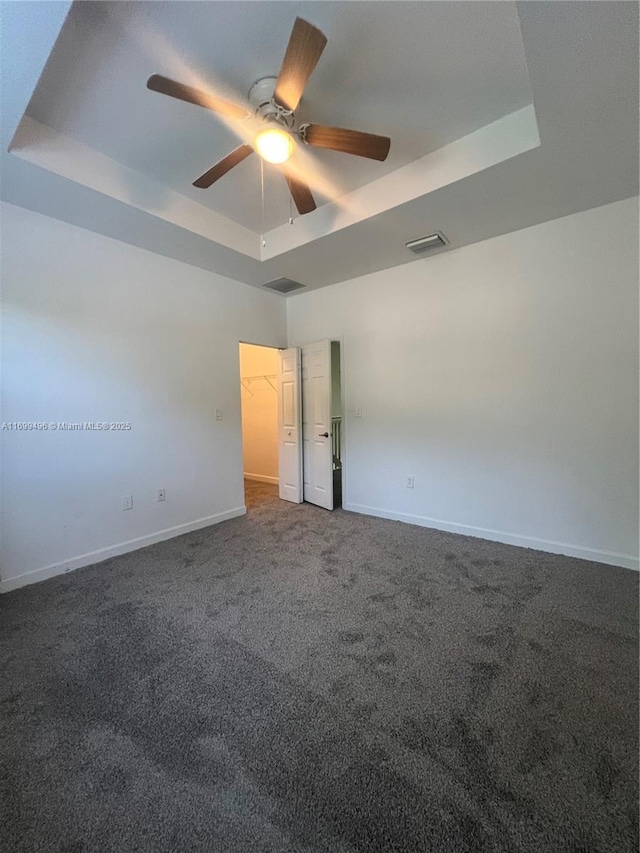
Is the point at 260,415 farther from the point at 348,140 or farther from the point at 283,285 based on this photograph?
the point at 348,140

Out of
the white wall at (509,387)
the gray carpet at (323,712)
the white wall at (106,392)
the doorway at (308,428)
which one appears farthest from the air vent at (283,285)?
the gray carpet at (323,712)

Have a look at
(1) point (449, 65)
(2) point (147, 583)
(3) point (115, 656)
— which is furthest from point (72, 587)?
(1) point (449, 65)

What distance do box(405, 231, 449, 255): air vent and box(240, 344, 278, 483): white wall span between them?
3.01 metres

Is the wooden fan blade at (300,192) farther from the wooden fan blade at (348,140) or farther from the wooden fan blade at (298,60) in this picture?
the wooden fan blade at (298,60)

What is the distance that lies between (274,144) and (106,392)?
2334mm

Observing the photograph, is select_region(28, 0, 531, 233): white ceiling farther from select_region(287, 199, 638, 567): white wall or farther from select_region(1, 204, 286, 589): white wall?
select_region(287, 199, 638, 567): white wall

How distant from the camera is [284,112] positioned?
186 cm

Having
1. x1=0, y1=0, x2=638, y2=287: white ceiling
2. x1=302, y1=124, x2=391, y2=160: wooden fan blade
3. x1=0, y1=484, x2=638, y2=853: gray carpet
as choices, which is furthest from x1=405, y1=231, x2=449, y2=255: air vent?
x1=0, y1=484, x2=638, y2=853: gray carpet

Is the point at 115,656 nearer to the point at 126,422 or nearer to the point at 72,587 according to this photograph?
the point at 72,587

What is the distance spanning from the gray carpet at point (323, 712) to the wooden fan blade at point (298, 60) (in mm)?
2696

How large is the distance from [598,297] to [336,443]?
3252 mm

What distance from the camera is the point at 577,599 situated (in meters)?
2.30

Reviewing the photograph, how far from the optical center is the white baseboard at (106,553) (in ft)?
8.50

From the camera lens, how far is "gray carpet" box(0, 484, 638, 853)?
110cm
